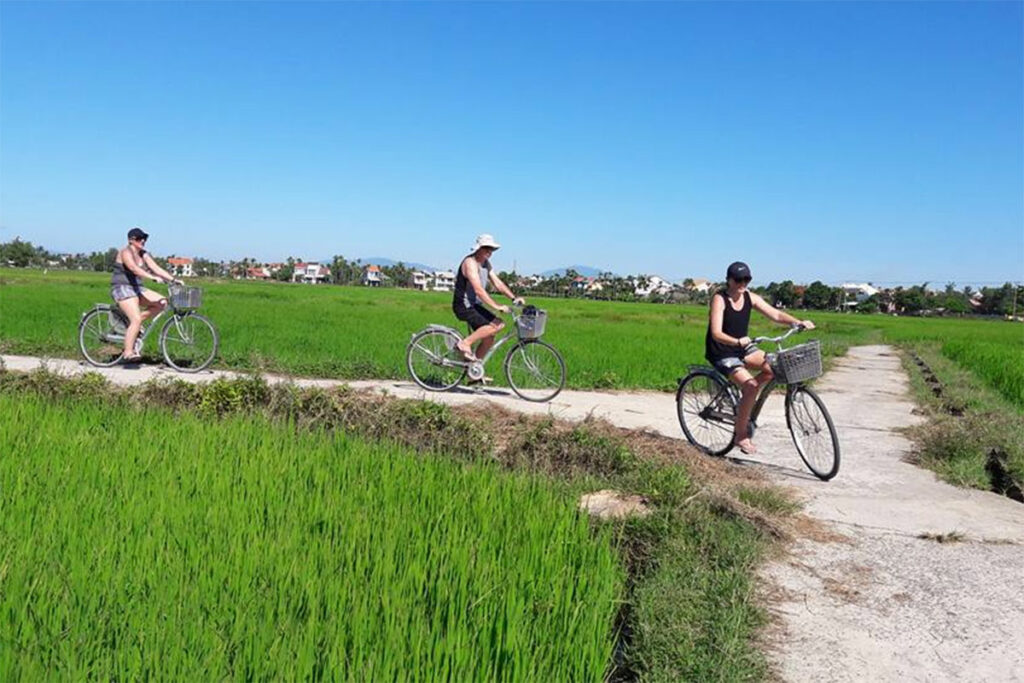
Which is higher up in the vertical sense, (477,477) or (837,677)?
(477,477)

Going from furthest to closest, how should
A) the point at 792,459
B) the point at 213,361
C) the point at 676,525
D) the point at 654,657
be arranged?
the point at 213,361 < the point at 792,459 < the point at 676,525 < the point at 654,657

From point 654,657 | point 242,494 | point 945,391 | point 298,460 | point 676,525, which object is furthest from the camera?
point 945,391

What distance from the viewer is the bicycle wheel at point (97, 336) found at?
898 cm

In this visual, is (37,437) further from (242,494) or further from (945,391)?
(945,391)

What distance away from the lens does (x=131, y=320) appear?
28.6 ft

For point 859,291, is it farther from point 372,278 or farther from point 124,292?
point 124,292

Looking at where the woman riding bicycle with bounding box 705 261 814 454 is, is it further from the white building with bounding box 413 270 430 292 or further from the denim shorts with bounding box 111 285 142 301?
the white building with bounding box 413 270 430 292

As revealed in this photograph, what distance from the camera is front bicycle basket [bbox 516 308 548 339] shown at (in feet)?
25.8

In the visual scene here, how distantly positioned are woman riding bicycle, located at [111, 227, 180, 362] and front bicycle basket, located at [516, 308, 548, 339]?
3.91 meters

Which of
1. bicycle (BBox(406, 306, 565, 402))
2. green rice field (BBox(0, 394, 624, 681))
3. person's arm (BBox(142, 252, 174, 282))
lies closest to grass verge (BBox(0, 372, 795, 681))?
green rice field (BBox(0, 394, 624, 681))

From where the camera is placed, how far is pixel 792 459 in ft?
19.4

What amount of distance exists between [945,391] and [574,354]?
534 cm

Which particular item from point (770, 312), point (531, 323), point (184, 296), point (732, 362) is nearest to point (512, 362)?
point (531, 323)

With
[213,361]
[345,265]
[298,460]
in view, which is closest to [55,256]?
[345,265]
